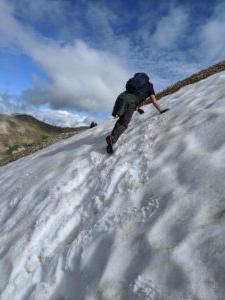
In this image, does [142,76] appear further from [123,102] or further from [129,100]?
[123,102]

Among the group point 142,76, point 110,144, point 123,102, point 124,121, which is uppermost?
point 142,76

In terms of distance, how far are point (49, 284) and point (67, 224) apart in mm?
1887

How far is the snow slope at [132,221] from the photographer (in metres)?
5.96

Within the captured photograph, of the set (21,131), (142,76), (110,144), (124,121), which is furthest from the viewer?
(21,131)

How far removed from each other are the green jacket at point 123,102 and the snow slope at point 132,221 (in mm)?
898

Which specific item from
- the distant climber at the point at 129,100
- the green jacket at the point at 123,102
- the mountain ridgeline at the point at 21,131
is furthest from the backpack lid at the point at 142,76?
the mountain ridgeline at the point at 21,131

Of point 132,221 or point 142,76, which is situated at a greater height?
point 142,76

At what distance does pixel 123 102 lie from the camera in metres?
12.8

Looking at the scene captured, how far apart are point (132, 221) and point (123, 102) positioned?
6.03 m

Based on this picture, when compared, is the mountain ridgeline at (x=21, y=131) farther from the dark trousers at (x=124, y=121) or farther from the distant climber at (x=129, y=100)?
the dark trousers at (x=124, y=121)

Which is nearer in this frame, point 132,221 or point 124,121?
point 132,221

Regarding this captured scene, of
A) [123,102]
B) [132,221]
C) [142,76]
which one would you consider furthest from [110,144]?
[132,221]

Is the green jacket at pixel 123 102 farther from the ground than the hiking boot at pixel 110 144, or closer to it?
farther from the ground

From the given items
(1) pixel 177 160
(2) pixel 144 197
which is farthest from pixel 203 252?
(1) pixel 177 160
